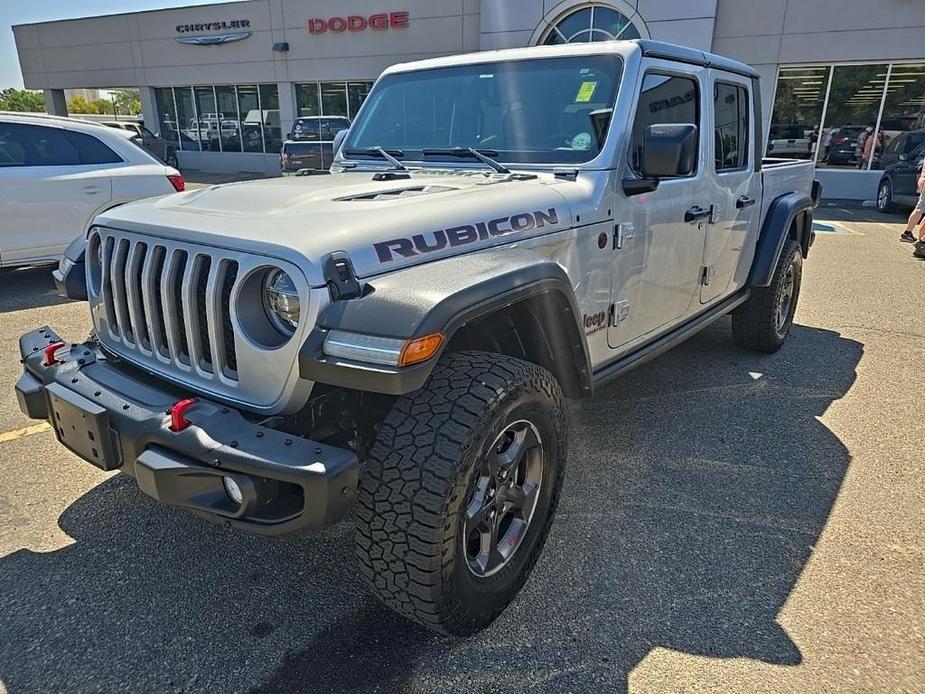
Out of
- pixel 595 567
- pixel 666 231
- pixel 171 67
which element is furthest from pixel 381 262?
pixel 171 67

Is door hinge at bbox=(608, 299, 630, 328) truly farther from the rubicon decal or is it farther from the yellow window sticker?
the yellow window sticker

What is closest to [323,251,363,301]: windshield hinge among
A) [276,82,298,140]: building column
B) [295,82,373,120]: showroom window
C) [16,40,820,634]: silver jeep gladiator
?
[16,40,820,634]: silver jeep gladiator

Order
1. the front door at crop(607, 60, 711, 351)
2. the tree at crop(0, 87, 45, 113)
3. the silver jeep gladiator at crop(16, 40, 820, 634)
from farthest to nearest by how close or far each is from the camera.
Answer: the tree at crop(0, 87, 45, 113), the front door at crop(607, 60, 711, 351), the silver jeep gladiator at crop(16, 40, 820, 634)

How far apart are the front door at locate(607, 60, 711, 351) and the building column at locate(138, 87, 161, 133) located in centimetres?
2635

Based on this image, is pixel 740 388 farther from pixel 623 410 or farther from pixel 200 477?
pixel 200 477

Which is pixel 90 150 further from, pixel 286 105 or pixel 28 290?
pixel 286 105

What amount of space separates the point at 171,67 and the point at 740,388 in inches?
1006

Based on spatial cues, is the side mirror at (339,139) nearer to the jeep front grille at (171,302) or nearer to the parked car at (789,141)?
the jeep front grille at (171,302)

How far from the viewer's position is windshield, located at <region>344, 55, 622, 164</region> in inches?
127

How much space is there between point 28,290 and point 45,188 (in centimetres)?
118

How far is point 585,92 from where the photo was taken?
3258mm

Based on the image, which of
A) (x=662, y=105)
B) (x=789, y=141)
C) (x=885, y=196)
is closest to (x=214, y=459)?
(x=662, y=105)

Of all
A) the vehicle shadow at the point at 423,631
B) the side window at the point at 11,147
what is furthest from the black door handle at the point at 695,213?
the side window at the point at 11,147

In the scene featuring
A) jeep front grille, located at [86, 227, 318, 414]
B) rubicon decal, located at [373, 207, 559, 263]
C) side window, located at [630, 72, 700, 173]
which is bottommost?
jeep front grille, located at [86, 227, 318, 414]
